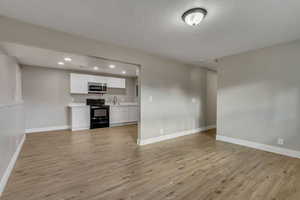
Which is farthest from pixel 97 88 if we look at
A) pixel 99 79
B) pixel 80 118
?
pixel 80 118

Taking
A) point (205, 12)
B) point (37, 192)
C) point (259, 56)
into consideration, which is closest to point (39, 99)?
point (37, 192)

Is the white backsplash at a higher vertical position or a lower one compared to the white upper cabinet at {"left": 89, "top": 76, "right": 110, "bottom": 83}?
lower

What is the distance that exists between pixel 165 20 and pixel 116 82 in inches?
178

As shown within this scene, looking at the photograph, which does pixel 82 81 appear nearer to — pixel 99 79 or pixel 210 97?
pixel 99 79

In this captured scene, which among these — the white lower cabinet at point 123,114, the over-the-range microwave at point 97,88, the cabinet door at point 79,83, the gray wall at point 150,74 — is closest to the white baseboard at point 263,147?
the gray wall at point 150,74

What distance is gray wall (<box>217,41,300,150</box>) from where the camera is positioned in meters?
2.86

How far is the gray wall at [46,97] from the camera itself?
4719 millimetres

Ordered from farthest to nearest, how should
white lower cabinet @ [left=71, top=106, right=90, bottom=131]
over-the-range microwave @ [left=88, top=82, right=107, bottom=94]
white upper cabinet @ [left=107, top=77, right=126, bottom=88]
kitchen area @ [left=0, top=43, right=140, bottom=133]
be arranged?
white upper cabinet @ [left=107, top=77, right=126, bottom=88] → over-the-range microwave @ [left=88, top=82, right=107, bottom=94] → white lower cabinet @ [left=71, top=106, right=90, bottom=131] → kitchen area @ [left=0, top=43, right=140, bottom=133]

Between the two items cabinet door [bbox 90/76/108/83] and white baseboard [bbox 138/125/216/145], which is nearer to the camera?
white baseboard [bbox 138/125/216/145]

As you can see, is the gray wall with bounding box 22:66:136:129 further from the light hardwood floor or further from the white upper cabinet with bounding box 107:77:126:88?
the light hardwood floor

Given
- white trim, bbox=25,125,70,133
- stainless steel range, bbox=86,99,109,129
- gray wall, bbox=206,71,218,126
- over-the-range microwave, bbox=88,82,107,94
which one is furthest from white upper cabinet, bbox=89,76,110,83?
gray wall, bbox=206,71,218,126

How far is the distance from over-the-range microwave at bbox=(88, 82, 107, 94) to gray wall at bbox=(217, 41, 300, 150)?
4355 mm

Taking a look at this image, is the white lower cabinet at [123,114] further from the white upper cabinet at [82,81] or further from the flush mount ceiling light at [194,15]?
the flush mount ceiling light at [194,15]

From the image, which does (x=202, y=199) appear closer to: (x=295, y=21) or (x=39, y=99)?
(x=295, y=21)
